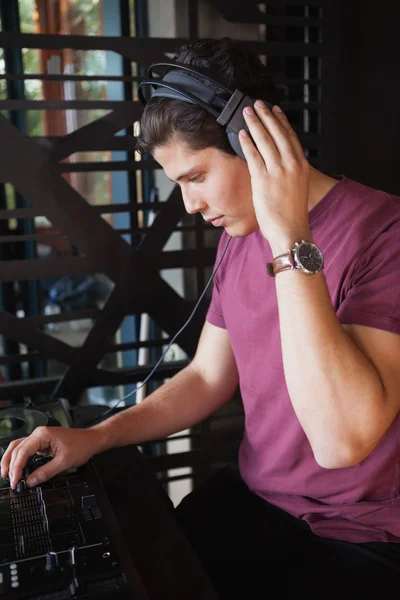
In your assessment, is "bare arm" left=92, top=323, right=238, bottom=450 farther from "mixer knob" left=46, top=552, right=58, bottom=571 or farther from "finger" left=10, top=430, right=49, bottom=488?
"mixer knob" left=46, top=552, right=58, bottom=571

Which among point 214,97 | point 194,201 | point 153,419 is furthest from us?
point 153,419

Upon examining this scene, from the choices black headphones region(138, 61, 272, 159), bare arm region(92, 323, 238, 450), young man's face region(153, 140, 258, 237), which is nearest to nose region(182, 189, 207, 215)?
young man's face region(153, 140, 258, 237)

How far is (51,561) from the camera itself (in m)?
0.74

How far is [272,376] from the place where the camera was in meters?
1.15

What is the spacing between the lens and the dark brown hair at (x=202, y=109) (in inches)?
39.4

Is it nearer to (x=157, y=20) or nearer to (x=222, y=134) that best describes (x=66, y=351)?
(x=222, y=134)

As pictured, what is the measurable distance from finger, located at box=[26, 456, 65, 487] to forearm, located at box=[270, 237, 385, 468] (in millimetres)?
382

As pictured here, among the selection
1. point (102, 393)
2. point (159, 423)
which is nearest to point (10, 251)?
point (102, 393)

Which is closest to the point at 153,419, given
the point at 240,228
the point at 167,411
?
the point at 167,411

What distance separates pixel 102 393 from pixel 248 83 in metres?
1.18

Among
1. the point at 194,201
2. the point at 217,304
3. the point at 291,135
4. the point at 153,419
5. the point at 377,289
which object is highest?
the point at 291,135

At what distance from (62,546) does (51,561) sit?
5 cm

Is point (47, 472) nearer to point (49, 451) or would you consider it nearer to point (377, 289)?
point (49, 451)

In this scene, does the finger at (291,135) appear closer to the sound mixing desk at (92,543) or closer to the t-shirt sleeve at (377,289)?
the t-shirt sleeve at (377,289)
